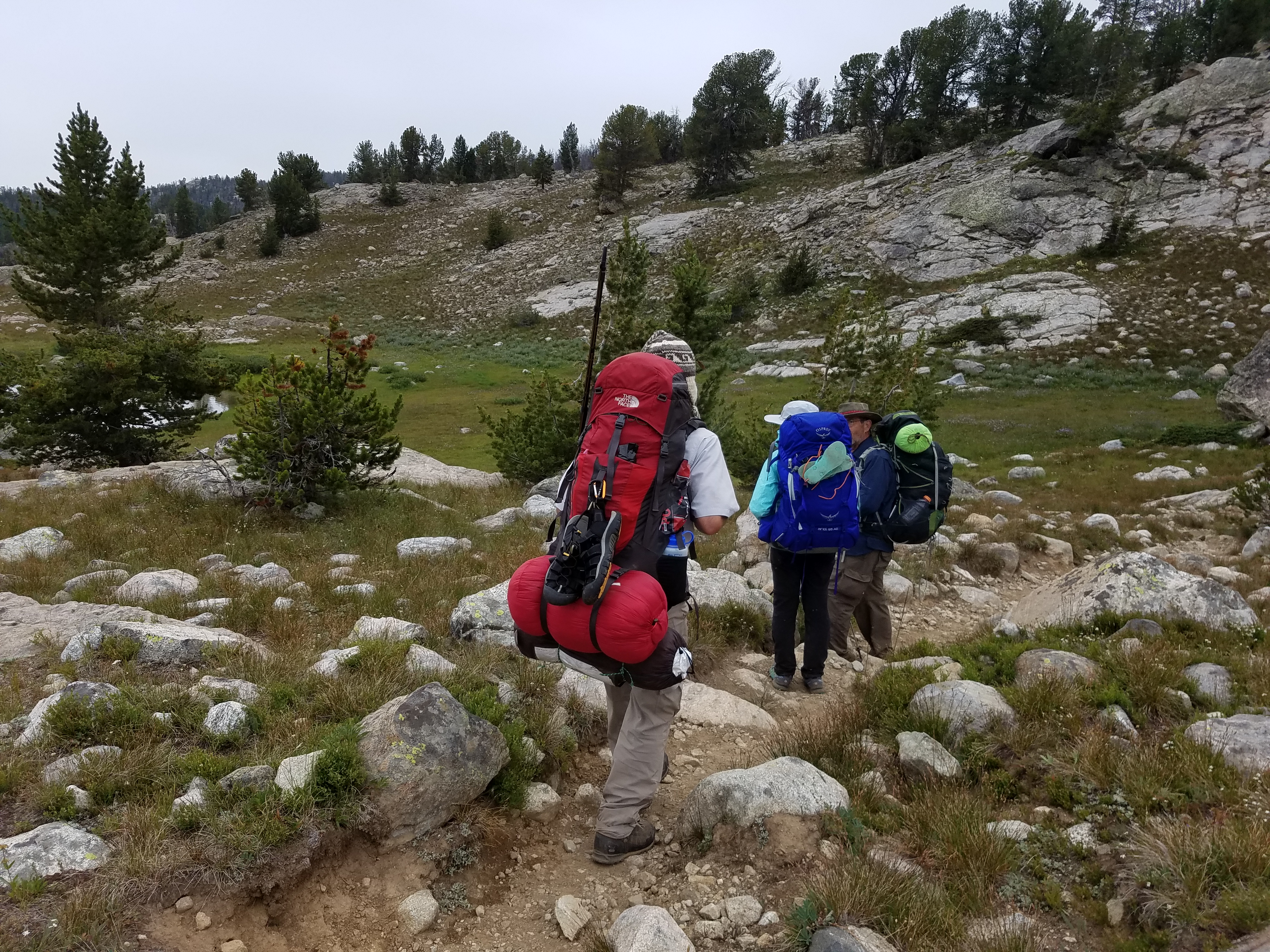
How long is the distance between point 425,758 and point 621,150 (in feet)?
211

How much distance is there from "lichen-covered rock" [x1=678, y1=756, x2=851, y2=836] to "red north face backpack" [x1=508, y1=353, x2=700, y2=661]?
0.97 metres

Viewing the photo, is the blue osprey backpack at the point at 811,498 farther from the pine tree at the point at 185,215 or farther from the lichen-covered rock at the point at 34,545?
the pine tree at the point at 185,215

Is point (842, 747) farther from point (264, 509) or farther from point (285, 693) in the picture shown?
point (264, 509)

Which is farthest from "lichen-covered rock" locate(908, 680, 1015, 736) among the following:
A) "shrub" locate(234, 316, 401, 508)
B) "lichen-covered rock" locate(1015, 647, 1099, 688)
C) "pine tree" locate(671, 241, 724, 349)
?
"pine tree" locate(671, 241, 724, 349)

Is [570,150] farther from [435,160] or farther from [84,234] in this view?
[84,234]

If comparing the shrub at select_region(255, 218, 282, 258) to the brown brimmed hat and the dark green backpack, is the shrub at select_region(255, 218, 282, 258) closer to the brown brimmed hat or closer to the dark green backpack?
the brown brimmed hat

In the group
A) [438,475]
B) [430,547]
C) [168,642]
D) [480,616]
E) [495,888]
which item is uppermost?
[168,642]

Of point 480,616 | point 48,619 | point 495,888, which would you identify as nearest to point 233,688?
point 480,616

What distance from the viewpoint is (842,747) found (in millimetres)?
3875

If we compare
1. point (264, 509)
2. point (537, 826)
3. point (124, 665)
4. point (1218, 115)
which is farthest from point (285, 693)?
point (1218, 115)

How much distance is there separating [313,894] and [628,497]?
7.36 ft

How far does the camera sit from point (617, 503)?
3.07 metres

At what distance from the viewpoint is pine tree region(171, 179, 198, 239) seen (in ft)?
285

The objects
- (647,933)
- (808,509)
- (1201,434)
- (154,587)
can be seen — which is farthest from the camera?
(1201,434)
